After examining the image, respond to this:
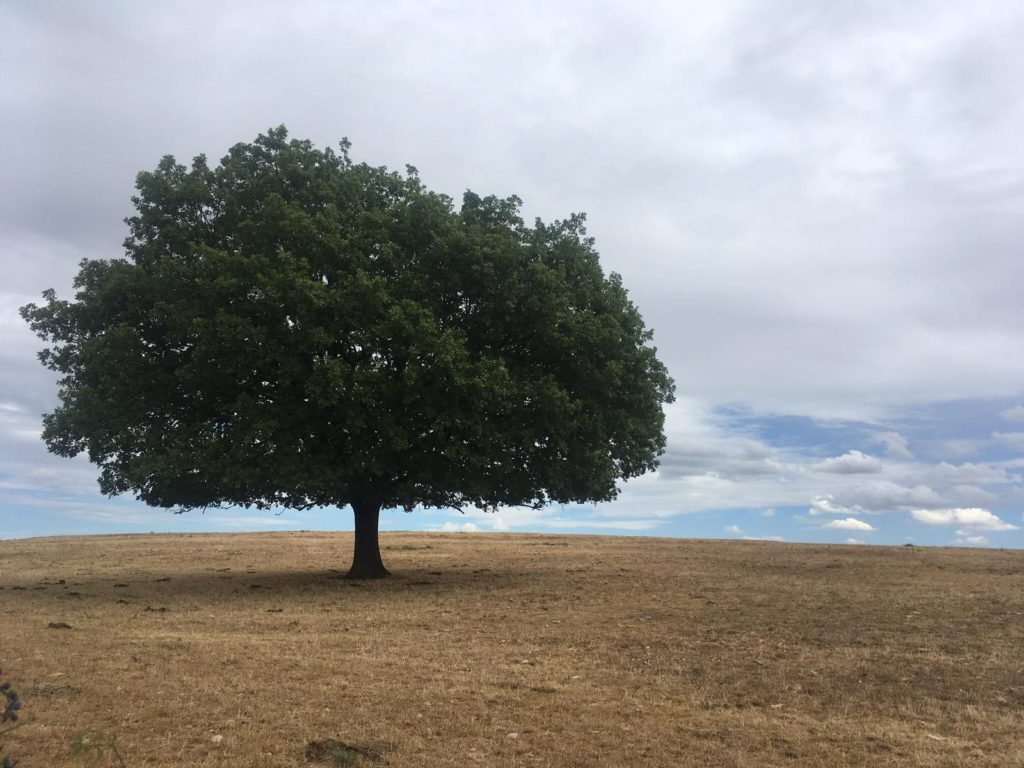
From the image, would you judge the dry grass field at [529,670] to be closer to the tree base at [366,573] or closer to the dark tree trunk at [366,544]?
the tree base at [366,573]

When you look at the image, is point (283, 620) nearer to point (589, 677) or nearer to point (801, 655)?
point (589, 677)

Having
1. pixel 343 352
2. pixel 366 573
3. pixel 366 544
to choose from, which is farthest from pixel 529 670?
pixel 366 544

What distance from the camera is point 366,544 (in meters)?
26.4

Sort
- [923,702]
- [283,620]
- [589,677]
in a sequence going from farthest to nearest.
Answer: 1. [283,620]
2. [589,677]
3. [923,702]

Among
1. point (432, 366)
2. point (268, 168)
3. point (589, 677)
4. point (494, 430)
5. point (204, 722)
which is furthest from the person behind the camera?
point (268, 168)

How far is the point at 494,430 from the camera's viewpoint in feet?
73.5

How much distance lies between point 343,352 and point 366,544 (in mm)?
7265

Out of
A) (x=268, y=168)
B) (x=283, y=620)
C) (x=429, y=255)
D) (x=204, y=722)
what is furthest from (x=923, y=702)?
(x=268, y=168)

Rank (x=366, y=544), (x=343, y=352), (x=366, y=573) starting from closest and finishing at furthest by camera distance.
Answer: (x=343, y=352)
(x=366, y=573)
(x=366, y=544)

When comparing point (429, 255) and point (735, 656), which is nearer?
point (735, 656)

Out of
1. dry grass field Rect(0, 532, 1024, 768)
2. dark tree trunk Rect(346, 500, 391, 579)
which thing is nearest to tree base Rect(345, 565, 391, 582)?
dark tree trunk Rect(346, 500, 391, 579)

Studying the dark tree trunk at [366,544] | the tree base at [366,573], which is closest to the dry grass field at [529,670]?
the tree base at [366,573]

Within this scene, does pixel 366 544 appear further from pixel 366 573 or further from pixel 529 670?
pixel 529 670

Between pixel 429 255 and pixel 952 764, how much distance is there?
61.5ft
